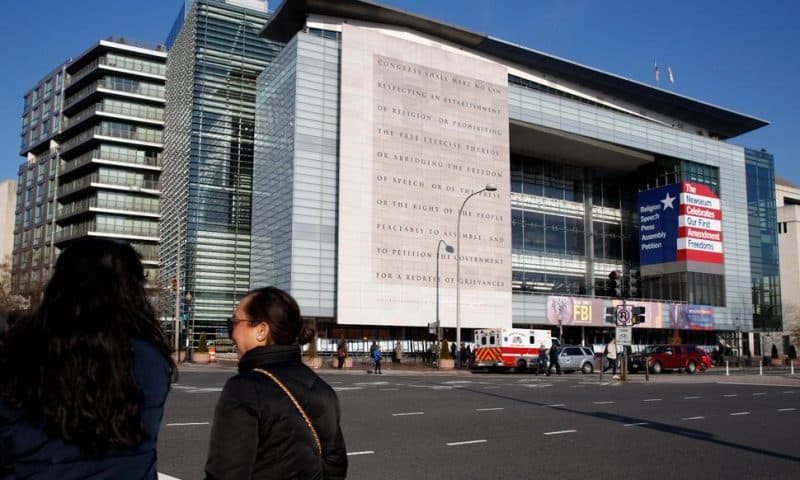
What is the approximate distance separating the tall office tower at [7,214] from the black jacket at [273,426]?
112m

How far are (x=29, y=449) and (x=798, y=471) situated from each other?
377 inches

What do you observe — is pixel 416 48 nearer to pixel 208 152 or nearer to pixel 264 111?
pixel 264 111

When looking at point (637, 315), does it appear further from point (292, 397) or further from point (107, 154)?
point (107, 154)

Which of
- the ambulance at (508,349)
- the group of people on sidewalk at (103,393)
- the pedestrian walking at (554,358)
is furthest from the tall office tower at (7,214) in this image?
the group of people on sidewalk at (103,393)

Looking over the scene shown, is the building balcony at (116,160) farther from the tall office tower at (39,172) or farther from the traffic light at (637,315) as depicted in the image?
the traffic light at (637,315)

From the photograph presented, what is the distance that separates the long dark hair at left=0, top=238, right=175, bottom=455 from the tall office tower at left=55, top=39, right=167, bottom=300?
77.8 metres

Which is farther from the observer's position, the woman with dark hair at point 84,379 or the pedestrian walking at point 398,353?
the pedestrian walking at point 398,353

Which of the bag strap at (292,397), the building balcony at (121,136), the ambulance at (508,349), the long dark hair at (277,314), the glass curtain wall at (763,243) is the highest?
the building balcony at (121,136)

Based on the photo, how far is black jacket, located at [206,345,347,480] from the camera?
3162mm

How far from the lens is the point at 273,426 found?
10.7 ft

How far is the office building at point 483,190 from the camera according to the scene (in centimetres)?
5459

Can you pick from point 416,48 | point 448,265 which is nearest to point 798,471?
point 448,265

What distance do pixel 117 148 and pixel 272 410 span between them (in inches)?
3254

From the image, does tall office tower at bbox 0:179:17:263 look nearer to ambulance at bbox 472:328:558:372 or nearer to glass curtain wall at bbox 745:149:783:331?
ambulance at bbox 472:328:558:372
